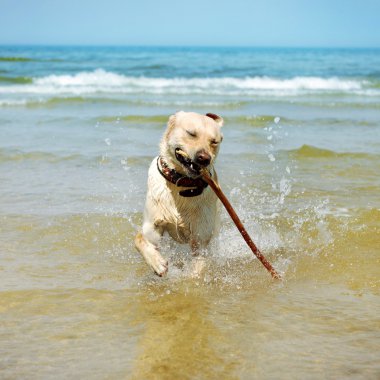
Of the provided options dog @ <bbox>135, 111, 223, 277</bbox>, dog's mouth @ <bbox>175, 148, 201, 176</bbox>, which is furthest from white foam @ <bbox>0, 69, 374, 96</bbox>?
dog's mouth @ <bbox>175, 148, 201, 176</bbox>

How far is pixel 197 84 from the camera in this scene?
28781 millimetres

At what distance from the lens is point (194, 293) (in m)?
4.63

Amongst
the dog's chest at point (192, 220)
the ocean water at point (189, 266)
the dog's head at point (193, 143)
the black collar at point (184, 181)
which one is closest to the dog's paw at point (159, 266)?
the ocean water at point (189, 266)

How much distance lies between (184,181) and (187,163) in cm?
21

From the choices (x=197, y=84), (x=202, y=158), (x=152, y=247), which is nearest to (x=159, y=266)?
(x=152, y=247)

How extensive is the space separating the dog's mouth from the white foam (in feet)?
66.4

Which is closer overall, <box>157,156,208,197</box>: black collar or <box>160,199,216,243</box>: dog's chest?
<box>157,156,208,197</box>: black collar

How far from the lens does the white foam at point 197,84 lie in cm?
2600

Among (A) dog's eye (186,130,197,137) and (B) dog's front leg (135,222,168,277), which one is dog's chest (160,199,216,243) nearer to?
(B) dog's front leg (135,222,168,277)

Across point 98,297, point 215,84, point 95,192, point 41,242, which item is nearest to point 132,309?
point 98,297

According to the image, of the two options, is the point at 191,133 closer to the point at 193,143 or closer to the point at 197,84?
the point at 193,143

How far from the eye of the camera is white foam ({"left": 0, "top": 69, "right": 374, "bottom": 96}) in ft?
85.3

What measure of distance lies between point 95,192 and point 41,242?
2.06 m

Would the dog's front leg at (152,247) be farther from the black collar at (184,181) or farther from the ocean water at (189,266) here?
the black collar at (184,181)
